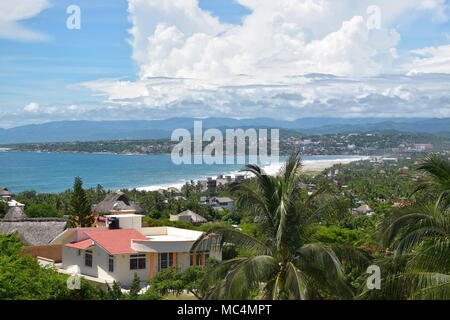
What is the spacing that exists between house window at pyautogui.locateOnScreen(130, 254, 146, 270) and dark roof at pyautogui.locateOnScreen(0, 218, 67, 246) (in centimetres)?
918

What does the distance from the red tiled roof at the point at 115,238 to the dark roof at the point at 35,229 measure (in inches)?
261

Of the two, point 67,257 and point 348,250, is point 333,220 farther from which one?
point 67,257

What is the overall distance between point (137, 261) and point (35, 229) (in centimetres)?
1054

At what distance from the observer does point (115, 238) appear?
23375mm

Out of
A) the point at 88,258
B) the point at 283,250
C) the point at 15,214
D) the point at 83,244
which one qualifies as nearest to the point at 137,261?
the point at 88,258

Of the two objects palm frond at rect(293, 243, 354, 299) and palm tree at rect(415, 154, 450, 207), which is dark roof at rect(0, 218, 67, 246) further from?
palm tree at rect(415, 154, 450, 207)

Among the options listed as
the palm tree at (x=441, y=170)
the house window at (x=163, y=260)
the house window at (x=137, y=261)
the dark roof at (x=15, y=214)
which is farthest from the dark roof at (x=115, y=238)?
the dark roof at (x=15, y=214)

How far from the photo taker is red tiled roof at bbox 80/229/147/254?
73.2 feet

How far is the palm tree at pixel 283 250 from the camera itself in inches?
372

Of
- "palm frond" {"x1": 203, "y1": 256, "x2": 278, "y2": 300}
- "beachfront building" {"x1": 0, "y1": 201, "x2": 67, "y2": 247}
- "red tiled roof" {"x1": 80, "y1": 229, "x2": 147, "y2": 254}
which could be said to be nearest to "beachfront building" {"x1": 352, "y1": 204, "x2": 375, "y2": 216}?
"beachfront building" {"x1": 0, "y1": 201, "x2": 67, "y2": 247}

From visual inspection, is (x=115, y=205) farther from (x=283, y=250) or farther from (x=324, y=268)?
(x=324, y=268)

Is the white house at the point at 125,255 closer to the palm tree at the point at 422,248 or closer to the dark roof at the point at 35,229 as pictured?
the dark roof at the point at 35,229

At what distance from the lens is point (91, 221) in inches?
1459

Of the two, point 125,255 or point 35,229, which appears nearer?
point 125,255
